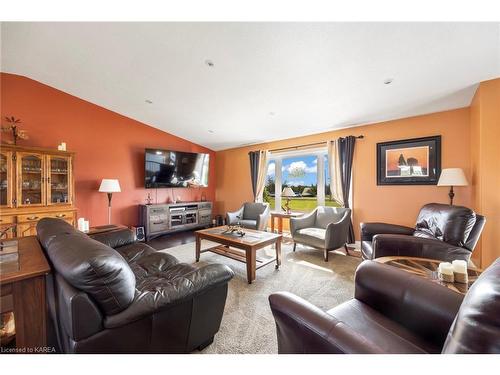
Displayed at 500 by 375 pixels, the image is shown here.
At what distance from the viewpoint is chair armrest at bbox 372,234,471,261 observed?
2066 millimetres

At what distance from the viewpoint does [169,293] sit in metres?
1.22

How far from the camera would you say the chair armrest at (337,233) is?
314 centimetres

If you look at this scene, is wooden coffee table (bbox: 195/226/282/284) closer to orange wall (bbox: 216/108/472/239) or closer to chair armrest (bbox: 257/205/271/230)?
chair armrest (bbox: 257/205/271/230)

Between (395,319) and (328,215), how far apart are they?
2.70m

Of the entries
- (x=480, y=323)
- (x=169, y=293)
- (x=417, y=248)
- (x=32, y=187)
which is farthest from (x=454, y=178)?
(x=32, y=187)

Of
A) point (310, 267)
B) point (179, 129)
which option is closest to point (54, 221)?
point (310, 267)

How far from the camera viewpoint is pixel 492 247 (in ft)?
8.15

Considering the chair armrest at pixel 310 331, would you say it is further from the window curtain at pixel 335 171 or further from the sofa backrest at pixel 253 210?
the sofa backrest at pixel 253 210

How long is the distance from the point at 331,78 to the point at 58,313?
319 centimetres

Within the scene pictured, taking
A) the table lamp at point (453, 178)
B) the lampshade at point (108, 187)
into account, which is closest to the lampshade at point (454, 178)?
the table lamp at point (453, 178)

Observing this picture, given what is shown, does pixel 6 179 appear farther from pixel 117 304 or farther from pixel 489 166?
pixel 489 166

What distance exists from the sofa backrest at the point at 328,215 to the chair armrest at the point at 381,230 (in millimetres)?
723

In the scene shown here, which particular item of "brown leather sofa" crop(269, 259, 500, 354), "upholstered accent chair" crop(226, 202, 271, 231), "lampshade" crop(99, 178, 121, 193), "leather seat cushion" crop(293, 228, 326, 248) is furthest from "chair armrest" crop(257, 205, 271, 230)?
"brown leather sofa" crop(269, 259, 500, 354)

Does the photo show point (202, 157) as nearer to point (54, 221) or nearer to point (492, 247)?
point (54, 221)
